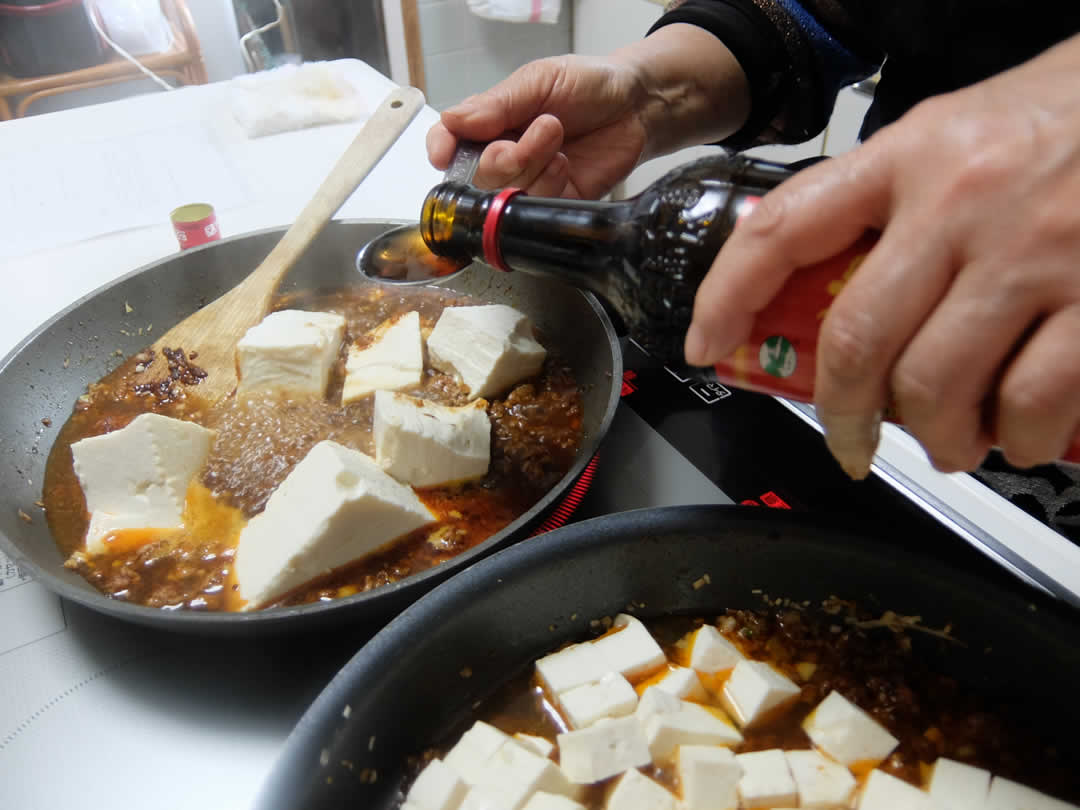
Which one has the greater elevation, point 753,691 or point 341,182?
point 341,182

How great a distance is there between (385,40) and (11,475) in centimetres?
254

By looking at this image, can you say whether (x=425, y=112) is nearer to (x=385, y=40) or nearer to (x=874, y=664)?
(x=385, y=40)

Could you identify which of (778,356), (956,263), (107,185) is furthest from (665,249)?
(107,185)

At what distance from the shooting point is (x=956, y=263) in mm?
511

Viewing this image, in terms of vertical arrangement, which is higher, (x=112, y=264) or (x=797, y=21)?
(x=797, y=21)

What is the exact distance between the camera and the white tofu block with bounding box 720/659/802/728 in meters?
0.75

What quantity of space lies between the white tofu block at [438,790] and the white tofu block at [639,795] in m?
0.14

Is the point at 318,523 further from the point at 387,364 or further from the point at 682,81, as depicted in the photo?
the point at 682,81

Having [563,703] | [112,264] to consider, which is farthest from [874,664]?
[112,264]

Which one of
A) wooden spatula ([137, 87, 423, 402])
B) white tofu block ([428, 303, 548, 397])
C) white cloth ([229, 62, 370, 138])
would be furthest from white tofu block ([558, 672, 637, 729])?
white cloth ([229, 62, 370, 138])

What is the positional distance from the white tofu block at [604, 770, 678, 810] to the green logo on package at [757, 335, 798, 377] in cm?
38

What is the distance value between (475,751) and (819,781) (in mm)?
317

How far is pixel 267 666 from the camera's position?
0.86 metres

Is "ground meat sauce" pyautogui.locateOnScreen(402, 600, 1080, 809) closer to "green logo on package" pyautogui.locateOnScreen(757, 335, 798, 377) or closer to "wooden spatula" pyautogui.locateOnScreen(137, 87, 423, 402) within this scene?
"green logo on package" pyautogui.locateOnScreen(757, 335, 798, 377)
